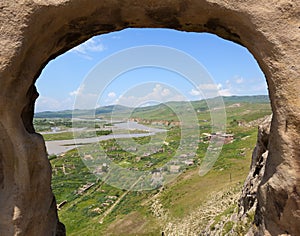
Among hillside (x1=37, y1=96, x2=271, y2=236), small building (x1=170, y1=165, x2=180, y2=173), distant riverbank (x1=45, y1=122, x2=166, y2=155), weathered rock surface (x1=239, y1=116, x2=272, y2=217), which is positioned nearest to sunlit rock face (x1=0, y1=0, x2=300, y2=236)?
weathered rock surface (x1=239, y1=116, x2=272, y2=217)

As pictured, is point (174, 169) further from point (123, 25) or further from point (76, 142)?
point (76, 142)

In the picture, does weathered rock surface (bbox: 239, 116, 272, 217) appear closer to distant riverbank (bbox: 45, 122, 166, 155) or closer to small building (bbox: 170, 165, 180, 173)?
small building (bbox: 170, 165, 180, 173)

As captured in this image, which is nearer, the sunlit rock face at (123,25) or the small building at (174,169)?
the sunlit rock face at (123,25)

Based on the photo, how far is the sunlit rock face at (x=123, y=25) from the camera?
11.2 feet

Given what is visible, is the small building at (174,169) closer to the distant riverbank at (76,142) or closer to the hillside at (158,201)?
the hillside at (158,201)

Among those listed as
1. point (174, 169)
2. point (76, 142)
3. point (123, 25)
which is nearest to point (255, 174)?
point (123, 25)

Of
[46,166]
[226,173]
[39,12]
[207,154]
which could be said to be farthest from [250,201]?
[207,154]

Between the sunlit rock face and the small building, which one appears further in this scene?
the small building

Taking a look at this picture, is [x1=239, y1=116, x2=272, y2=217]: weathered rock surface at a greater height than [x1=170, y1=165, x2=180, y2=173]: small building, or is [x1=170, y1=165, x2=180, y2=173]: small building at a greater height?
[x1=239, y1=116, x2=272, y2=217]: weathered rock surface

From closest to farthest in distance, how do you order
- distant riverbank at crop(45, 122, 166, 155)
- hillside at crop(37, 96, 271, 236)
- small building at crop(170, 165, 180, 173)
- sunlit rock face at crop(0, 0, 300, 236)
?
sunlit rock face at crop(0, 0, 300, 236) < hillside at crop(37, 96, 271, 236) < small building at crop(170, 165, 180, 173) < distant riverbank at crop(45, 122, 166, 155)

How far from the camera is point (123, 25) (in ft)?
15.2

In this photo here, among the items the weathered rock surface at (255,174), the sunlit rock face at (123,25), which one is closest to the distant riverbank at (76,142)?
Answer: the weathered rock surface at (255,174)

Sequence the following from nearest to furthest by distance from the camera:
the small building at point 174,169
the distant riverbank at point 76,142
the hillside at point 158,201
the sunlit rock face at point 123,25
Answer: the sunlit rock face at point 123,25
the hillside at point 158,201
the small building at point 174,169
the distant riverbank at point 76,142

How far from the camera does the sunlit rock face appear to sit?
342cm
